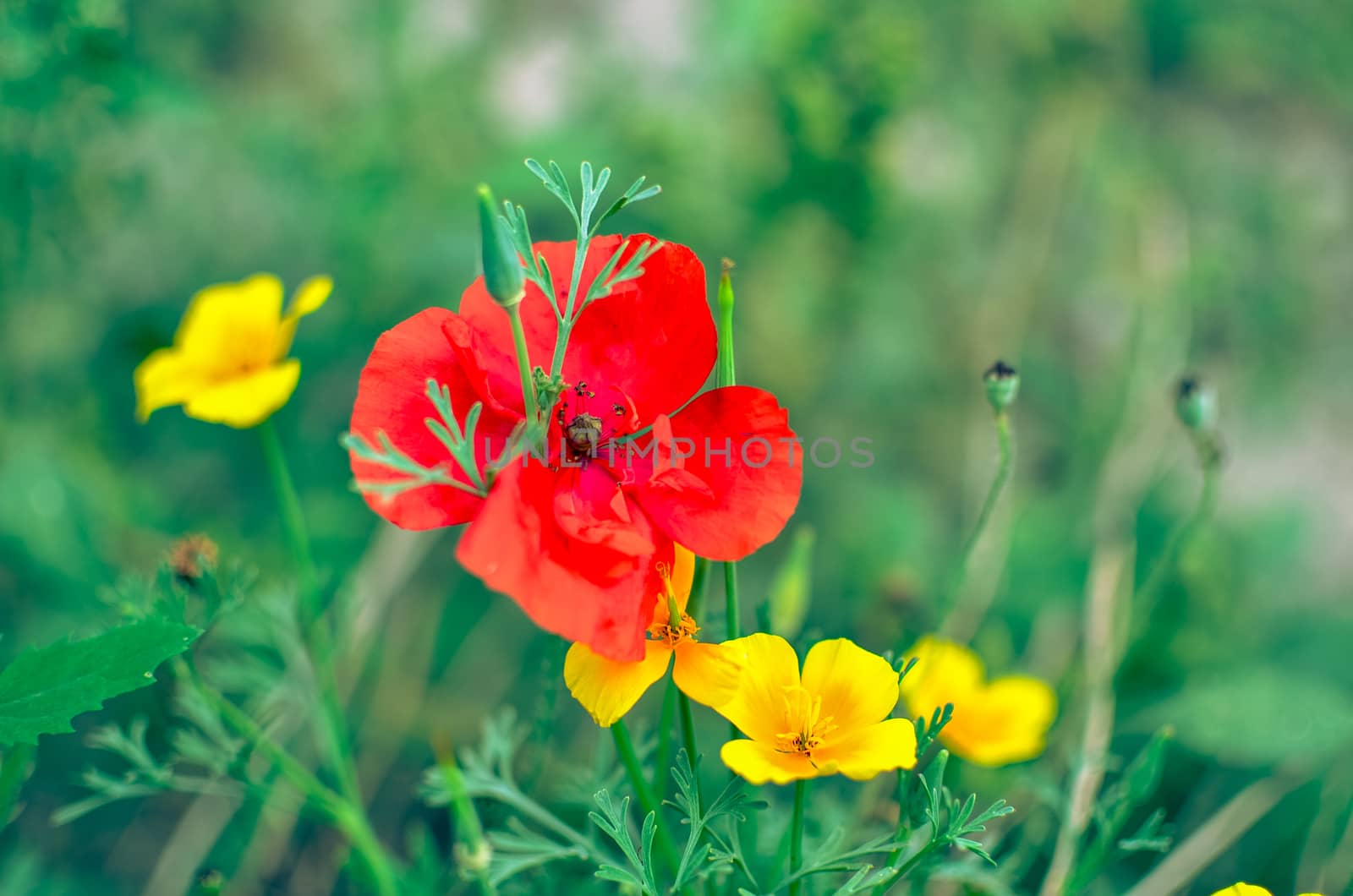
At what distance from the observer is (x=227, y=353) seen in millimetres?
887

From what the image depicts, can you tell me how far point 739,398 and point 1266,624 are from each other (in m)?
1.17

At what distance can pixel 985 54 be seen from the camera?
1.96 m

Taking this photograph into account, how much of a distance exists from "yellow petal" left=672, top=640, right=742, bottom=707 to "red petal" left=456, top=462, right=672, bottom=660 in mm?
37

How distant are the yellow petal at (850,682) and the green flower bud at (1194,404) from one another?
41 cm

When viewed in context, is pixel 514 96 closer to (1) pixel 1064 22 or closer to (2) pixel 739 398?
(1) pixel 1064 22

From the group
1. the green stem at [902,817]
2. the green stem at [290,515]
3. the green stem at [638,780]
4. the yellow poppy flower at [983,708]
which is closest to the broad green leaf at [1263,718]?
the yellow poppy flower at [983,708]

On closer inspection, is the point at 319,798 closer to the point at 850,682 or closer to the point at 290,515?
the point at 290,515

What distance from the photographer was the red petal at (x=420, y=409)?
22.4 inches

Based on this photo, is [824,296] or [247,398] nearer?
[247,398]

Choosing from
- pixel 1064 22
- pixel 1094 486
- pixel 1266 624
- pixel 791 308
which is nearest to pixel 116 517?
pixel 791 308

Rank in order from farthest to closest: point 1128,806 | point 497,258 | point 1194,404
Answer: point 1194,404
point 1128,806
point 497,258

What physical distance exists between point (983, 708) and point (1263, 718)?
400mm

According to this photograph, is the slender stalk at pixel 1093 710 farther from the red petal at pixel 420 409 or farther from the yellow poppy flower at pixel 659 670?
the red petal at pixel 420 409

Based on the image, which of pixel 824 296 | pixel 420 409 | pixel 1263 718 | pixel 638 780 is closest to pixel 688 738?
pixel 638 780
